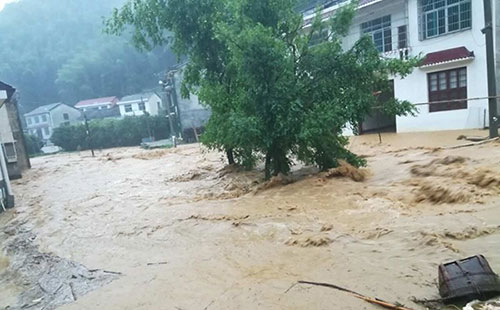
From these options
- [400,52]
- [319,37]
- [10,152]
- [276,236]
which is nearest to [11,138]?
[10,152]

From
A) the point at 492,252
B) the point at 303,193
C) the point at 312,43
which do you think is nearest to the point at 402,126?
the point at 312,43

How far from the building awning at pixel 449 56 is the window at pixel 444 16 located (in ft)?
2.99

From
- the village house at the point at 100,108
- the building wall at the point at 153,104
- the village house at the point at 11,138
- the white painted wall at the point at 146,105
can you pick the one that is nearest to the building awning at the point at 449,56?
the village house at the point at 11,138

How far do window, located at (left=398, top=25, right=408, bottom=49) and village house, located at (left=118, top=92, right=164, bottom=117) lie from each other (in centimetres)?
3819

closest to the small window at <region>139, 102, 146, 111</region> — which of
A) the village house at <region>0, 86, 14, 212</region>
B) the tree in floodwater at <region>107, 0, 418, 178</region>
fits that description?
the village house at <region>0, 86, 14, 212</region>

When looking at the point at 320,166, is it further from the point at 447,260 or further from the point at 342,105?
the point at 447,260

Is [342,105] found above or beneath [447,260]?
above

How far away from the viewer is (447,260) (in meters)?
3.86

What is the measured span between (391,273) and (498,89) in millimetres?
15089

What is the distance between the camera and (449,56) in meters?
15.9

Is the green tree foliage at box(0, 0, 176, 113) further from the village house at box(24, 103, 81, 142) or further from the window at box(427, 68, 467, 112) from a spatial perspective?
the window at box(427, 68, 467, 112)

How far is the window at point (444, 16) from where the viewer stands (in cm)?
1560

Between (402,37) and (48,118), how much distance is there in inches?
2049

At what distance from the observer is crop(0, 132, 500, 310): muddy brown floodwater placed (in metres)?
3.88
